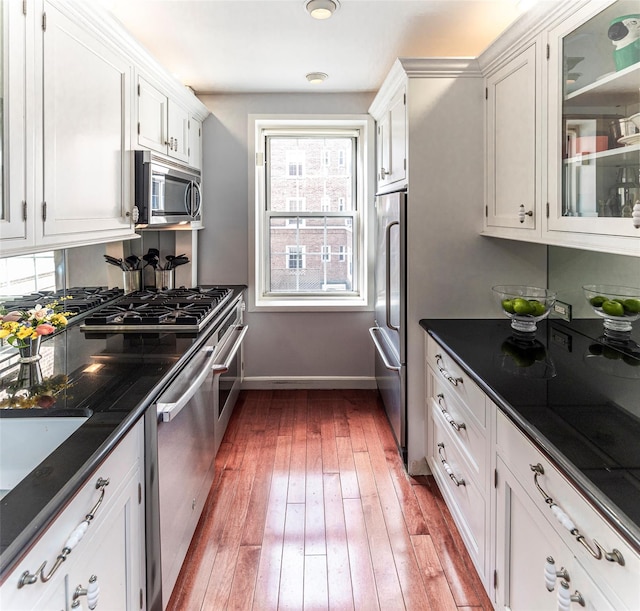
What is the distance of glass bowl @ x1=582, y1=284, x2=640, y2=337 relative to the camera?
1.97m

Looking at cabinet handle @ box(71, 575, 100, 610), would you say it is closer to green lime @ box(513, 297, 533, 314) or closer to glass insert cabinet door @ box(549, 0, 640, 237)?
glass insert cabinet door @ box(549, 0, 640, 237)

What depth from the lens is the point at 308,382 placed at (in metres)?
4.03

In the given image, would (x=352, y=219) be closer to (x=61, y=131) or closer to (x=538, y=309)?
(x=538, y=309)

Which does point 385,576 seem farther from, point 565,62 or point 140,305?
point 565,62

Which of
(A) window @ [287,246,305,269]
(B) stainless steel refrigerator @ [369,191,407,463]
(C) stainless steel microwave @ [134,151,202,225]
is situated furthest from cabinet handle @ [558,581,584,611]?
(A) window @ [287,246,305,269]

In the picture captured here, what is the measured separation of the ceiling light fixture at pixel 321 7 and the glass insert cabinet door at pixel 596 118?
989 mm

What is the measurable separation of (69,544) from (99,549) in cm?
22

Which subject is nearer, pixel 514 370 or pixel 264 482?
pixel 514 370

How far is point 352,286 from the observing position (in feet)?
13.6

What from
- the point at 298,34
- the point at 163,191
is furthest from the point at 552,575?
the point at 298,34

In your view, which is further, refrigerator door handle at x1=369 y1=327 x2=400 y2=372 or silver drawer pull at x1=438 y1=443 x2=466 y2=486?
refrigerator door handle at x1=369 y1=327 x2=400 y2=372

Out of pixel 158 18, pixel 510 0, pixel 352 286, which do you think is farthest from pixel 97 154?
pixel 352 286

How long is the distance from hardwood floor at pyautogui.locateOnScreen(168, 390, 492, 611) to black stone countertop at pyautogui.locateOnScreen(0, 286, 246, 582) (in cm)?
82

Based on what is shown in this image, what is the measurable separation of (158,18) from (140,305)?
1459 mm
